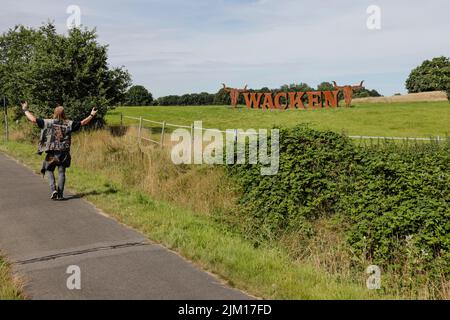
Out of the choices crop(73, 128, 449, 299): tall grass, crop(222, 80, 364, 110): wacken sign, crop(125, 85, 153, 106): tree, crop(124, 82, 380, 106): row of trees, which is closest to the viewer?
crop(73, 128, 449, 299): tall grass

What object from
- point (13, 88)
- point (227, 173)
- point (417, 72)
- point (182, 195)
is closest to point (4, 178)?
point (182, 195)

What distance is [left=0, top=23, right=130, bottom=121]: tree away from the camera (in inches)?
788

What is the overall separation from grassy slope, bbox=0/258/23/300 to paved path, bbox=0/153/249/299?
4.8 inches

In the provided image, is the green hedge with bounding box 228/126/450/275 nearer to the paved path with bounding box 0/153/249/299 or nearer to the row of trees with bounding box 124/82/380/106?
the paved path with bounding box 0/153/249/299

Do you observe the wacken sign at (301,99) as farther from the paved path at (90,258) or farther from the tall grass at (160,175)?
the paved path at (90,258)

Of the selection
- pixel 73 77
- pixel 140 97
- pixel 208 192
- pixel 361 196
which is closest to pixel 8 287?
pixel 361 196

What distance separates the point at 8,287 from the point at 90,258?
1.26 metres

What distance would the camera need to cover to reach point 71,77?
20.8 m

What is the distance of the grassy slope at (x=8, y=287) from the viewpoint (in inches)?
165

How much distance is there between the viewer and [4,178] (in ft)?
38.1

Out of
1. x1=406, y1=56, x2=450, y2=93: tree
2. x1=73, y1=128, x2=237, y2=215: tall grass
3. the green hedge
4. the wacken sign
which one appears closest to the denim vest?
x1=73, y1=128, x2=237, y2=215: tall grass

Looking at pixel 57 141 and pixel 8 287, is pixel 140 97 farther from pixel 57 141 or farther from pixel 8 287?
pixel 8 287

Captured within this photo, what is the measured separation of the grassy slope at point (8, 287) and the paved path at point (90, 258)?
12 centimetres
